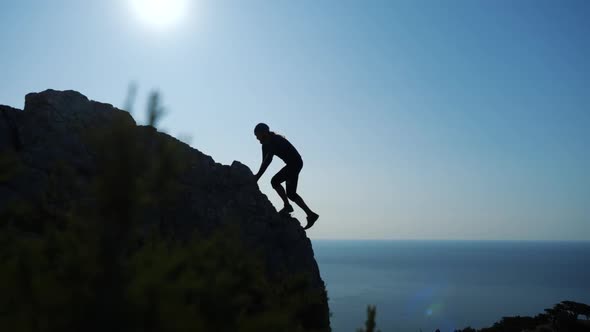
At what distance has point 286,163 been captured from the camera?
13648 millimetres

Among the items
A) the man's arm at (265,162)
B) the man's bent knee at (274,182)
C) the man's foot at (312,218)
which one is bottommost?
the man's foot at (312,218)

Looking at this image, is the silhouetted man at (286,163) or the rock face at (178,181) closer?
the rock face at (178,181)

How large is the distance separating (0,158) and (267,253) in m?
8.19

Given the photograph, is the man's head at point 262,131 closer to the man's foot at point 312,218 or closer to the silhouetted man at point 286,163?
the silhouetted man at point 286,163

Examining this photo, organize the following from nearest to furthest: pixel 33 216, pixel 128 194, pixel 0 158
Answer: pixel 128 194 < pixel 0 158 < pixel 33 216

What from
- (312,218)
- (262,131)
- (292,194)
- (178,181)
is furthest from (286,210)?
(178,181)

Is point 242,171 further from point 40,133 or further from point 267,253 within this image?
point 40,133

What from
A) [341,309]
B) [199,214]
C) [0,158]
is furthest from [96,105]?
[341,309]

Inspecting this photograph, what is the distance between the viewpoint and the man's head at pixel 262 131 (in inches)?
516

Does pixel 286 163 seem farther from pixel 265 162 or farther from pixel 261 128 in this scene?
pixel 261 128

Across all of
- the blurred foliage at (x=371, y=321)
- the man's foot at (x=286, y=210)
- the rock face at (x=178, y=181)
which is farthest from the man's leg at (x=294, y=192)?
the blurred foliage at (x=371, y=321)

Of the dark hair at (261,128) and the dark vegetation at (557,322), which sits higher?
the dark hair at (261,128)

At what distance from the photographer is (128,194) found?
10.5 ft

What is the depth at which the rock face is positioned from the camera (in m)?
10.1
